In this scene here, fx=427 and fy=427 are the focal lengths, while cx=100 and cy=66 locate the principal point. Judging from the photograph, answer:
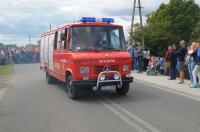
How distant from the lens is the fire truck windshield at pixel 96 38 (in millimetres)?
13484

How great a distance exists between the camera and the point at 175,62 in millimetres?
19703

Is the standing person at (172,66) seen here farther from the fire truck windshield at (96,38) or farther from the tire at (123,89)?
the fire truck windshield at (96,38)

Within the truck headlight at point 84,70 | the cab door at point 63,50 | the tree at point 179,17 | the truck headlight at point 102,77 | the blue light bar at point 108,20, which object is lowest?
the truck headlight at point 102,77

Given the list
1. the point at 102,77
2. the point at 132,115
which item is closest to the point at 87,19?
the point at 102,77

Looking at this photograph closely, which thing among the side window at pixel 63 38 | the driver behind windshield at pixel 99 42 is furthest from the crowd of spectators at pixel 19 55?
the driver behind windshield at pixel 99 42

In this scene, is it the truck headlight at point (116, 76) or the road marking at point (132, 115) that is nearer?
the road marking at point (132, 115)

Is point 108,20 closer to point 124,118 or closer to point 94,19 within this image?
point 94,19

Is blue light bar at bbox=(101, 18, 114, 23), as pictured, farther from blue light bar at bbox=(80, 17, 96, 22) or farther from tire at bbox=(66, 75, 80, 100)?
tire at bbox=(66, 75, 80, 100)

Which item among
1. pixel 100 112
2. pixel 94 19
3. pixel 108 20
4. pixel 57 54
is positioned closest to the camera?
pixel 100 112

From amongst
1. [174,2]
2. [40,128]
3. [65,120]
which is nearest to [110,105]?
[65,120]

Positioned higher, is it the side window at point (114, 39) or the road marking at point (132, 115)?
the side window at point (114, 39)

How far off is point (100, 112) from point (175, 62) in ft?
31.3

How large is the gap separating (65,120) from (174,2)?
5920 cm

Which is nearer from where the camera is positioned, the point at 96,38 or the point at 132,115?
the point at 132,115
